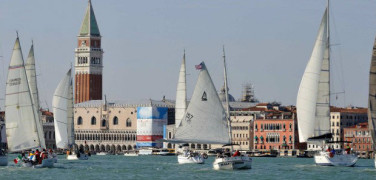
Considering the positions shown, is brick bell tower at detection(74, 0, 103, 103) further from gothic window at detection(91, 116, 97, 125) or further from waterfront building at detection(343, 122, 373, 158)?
waterfront building at detection(343, 122, 373, 158)

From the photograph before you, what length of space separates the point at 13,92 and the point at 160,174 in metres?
10.2

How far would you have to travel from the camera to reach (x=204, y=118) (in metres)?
67.4

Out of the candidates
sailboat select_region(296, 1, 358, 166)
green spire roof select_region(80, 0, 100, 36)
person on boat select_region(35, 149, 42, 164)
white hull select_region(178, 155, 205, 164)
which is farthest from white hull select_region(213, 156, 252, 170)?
green spire roof select_region(80, 0, 100, 36)

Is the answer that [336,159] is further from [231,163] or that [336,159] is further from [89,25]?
[89,25]

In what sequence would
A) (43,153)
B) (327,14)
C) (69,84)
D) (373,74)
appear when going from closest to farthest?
(373,74), (43,153), (327,14), (69,84)

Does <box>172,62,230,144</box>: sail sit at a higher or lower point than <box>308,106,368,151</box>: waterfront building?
lower

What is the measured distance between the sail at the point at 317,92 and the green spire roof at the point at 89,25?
114 meters

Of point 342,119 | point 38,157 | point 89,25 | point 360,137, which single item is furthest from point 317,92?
point 89,25

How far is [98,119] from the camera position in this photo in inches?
7116

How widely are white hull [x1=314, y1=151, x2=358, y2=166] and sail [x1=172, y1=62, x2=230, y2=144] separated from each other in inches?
295

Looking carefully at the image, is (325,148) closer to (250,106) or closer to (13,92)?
(13,92)

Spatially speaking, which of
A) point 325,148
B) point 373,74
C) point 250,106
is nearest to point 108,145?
point 250,106

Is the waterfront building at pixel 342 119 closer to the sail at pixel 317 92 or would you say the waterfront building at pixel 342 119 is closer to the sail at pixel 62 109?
the sail at pixel 62 109

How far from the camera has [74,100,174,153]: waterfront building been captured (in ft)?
578
